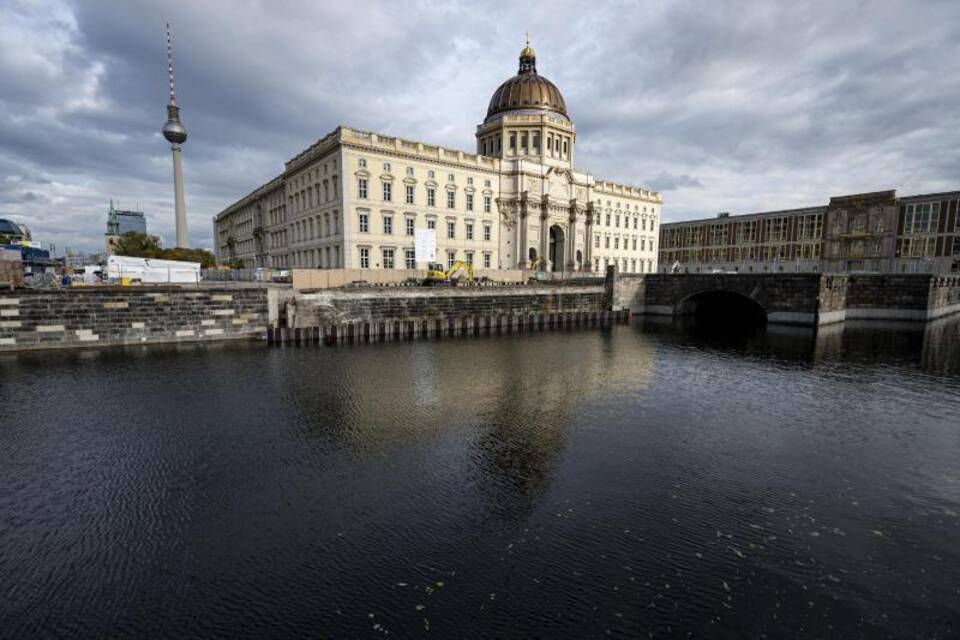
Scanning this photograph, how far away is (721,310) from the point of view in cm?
5369

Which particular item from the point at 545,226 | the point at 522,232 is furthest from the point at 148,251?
the point at 545,226

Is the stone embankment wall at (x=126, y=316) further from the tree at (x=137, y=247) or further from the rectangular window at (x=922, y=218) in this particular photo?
the rectangular window at (x=922, y=218)

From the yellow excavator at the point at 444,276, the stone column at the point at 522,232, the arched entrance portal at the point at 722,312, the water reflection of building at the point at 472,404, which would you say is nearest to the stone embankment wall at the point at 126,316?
the water reflection of building at the point at 472,404

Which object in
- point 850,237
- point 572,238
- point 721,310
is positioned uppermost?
point 850,237

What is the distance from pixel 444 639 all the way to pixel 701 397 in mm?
13946

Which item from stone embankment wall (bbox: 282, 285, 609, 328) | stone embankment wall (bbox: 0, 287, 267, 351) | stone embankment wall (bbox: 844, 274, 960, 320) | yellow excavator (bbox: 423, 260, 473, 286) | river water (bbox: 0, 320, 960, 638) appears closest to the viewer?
river water (bbox: 0, 320, 960, 638)

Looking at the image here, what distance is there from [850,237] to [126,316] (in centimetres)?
9561

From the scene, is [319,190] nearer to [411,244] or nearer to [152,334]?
[411,244]

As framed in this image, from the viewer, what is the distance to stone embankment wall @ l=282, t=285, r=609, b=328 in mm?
30391

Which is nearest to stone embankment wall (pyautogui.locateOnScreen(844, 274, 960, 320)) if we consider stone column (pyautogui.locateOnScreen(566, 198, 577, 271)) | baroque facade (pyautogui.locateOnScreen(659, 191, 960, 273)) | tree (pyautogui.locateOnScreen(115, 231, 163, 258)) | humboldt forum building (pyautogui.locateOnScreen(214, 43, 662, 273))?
baroque facade (pyautogui.locateOnScreen(659, 191, 960, 273))

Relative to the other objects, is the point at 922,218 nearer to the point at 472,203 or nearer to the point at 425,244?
the point at 472,203

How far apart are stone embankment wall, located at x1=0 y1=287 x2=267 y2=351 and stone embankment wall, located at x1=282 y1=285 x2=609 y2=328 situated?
2.03 meters

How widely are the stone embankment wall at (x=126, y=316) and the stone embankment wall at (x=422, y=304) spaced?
6.65 feet

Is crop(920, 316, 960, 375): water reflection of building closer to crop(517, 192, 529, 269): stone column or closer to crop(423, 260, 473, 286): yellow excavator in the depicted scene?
crop(423, 260, 473, 286): yellow excavator
